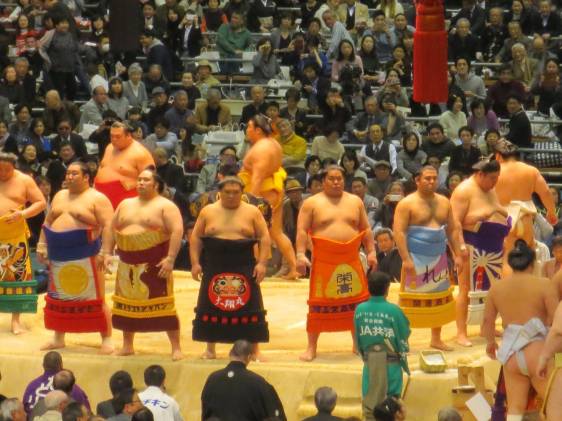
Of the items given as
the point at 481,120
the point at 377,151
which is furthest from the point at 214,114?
the point at 481,120

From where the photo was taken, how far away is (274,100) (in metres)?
12.6

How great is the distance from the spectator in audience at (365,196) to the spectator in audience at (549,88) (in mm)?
2038

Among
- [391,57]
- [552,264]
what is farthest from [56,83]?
[552,264]

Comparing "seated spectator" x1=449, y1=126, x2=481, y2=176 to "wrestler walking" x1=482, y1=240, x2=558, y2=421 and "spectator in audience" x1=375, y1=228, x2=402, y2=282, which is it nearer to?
"spectator in audience" x1=375, y1=228, x2=402, y2=282

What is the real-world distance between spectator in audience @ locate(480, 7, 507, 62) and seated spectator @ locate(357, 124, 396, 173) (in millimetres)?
1848

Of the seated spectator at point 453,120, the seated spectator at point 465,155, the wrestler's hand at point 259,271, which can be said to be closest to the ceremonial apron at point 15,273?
the wrestler's hand at point 259,271

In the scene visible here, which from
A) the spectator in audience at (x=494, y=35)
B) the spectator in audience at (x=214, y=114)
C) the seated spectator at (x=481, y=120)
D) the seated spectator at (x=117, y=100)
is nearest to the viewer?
the seated spectator at (x=481, y=120)

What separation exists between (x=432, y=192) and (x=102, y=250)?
155 centimetres

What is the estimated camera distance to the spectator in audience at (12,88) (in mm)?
12711

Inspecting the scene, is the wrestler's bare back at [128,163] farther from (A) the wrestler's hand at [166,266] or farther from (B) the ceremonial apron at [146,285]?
(A) the wrestler's hand at [166,266]

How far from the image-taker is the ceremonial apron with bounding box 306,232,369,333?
829cm

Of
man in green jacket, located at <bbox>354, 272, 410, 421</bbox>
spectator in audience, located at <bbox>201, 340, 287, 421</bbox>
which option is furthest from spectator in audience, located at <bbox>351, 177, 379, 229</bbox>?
spectator in audience, located at <bbox>201, 340, 287, 421</bbox>

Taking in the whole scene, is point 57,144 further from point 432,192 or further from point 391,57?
point 432,192

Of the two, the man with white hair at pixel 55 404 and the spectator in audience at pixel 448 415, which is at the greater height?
the spectator in audience at pixel 448 415
